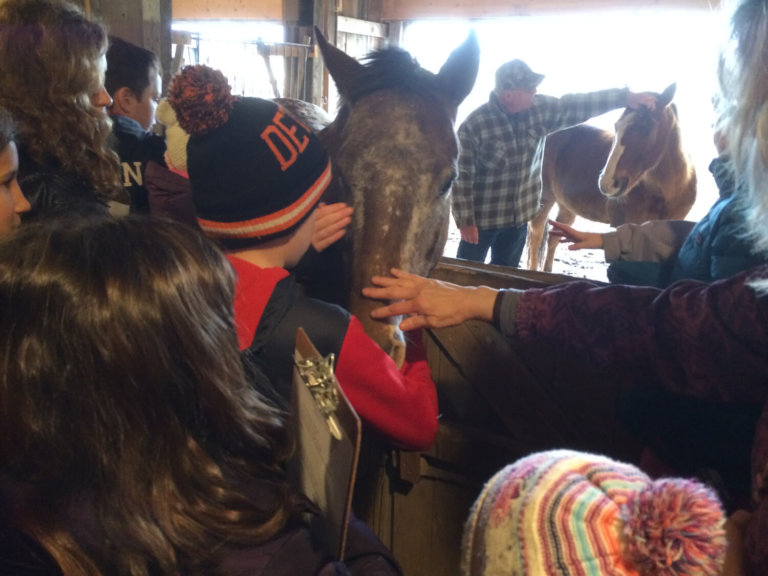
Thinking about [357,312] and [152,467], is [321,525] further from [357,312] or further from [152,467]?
[357,312]

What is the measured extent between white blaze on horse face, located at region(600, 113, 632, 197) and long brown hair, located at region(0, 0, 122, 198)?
4.87 meters

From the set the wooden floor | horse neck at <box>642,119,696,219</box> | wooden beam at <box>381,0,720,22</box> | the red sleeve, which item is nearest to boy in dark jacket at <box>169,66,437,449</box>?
the red sleeve

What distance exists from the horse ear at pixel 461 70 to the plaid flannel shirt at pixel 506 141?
231cm

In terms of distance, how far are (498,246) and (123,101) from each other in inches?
139

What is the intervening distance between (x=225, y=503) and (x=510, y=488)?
44cm

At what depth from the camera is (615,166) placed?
5.25 meters

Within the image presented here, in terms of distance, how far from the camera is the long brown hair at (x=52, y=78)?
1.70 meters

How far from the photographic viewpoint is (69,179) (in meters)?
1.79

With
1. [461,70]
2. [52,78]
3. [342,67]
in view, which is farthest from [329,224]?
[52,78]

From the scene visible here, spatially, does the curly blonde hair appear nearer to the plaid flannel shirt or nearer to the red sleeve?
the red sleeve

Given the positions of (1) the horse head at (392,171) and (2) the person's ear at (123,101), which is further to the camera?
(2) the person's ear at (123,101)

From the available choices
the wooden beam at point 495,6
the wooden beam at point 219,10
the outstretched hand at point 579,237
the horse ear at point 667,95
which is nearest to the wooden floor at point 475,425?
the outstretched hand at point 579,237

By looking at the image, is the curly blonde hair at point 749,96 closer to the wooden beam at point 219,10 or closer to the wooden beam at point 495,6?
the wooden beam at point 495,6

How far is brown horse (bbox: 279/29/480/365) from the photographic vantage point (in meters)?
1.75
